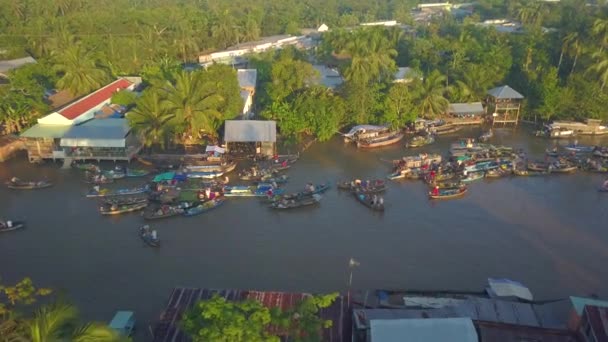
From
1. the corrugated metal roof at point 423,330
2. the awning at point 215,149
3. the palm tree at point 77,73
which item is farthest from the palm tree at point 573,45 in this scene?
the palm tree at point 77,73

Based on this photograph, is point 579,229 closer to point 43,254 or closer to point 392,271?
point 392,271

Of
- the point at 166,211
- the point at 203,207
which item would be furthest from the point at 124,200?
the point at 203,207

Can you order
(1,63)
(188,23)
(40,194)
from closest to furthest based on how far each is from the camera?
(40,194), (1,63), (188,23)

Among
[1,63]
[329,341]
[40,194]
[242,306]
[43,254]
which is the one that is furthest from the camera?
[1,63]

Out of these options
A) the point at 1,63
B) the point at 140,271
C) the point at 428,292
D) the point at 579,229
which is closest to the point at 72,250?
the point at 140,271

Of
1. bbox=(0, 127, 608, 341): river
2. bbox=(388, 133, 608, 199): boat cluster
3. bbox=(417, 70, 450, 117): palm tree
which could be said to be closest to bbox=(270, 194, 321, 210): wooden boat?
bbox=(0, 127, 608, 341): river

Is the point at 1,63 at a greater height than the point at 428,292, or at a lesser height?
greater

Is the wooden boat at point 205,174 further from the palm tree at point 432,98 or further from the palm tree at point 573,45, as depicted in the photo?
the palm tree at point 573,45
